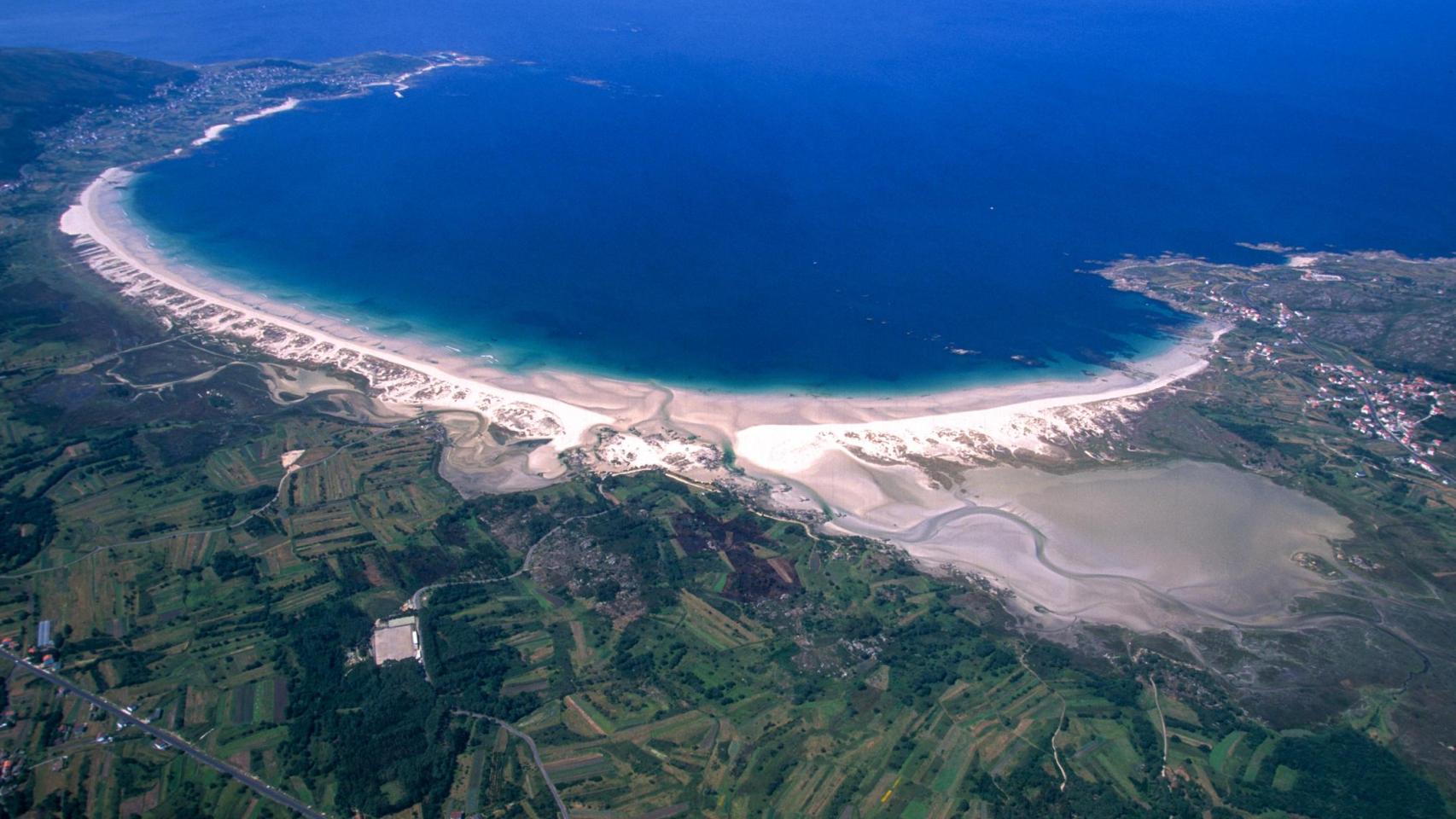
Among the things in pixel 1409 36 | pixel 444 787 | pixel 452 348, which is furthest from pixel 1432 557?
pixel 1409 36

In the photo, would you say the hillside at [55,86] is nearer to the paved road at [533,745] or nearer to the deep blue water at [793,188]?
the deep blue water at [793,188]

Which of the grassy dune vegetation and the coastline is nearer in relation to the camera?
the grassy dune vegetation

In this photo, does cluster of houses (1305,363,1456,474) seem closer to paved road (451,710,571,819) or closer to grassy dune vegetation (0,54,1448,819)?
grassy dune vegetation (0,54,1448,819)

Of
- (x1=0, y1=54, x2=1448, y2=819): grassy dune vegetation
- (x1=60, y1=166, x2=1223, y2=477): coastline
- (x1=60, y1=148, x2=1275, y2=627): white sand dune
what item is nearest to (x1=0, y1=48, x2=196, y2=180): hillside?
(x1=60, y1=148, x2=1275, y2=627): white sand dune

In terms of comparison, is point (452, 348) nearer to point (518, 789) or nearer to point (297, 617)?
point (297, 617)

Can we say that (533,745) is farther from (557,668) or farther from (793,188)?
(793,188)

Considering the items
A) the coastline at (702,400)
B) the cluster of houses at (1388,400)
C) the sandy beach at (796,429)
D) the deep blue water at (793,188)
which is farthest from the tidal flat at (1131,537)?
the deep blue water at (793,188)

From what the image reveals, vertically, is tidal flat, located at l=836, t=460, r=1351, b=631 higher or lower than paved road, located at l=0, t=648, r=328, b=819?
higher

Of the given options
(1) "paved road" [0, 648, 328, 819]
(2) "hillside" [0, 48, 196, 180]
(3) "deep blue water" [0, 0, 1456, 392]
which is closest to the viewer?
(1) "paved road" [0, 648, 328, 819]

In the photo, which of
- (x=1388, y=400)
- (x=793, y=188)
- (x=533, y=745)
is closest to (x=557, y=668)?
(x=533, y=745)
